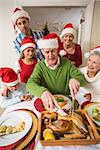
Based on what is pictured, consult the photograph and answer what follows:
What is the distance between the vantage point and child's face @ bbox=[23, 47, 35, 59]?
1.27 m

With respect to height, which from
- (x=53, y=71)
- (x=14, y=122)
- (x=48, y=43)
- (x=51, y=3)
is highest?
(x=51, y=3)

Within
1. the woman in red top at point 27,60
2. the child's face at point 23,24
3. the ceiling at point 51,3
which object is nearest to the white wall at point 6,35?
the ceiling at point 51,3

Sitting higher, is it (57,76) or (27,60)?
(27,60)

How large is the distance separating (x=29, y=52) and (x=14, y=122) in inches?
21.8

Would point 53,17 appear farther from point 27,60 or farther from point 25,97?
point 25,97

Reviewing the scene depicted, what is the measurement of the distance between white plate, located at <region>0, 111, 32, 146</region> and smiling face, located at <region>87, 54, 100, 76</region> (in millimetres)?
558

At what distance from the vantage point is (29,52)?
1269 mm

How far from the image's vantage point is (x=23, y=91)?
1176 millimetres

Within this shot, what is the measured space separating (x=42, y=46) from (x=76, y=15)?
2.74 feet

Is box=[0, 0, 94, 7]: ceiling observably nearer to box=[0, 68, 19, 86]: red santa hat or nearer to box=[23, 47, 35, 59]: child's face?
box=[23, 47, 35, 59]: child's face

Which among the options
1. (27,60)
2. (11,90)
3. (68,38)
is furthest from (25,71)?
(68,38)

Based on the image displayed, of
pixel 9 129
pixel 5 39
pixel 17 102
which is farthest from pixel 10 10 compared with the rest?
pixel 9 129

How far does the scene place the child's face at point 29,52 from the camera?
1.27 metres

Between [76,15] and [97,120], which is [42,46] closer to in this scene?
[97,120]
